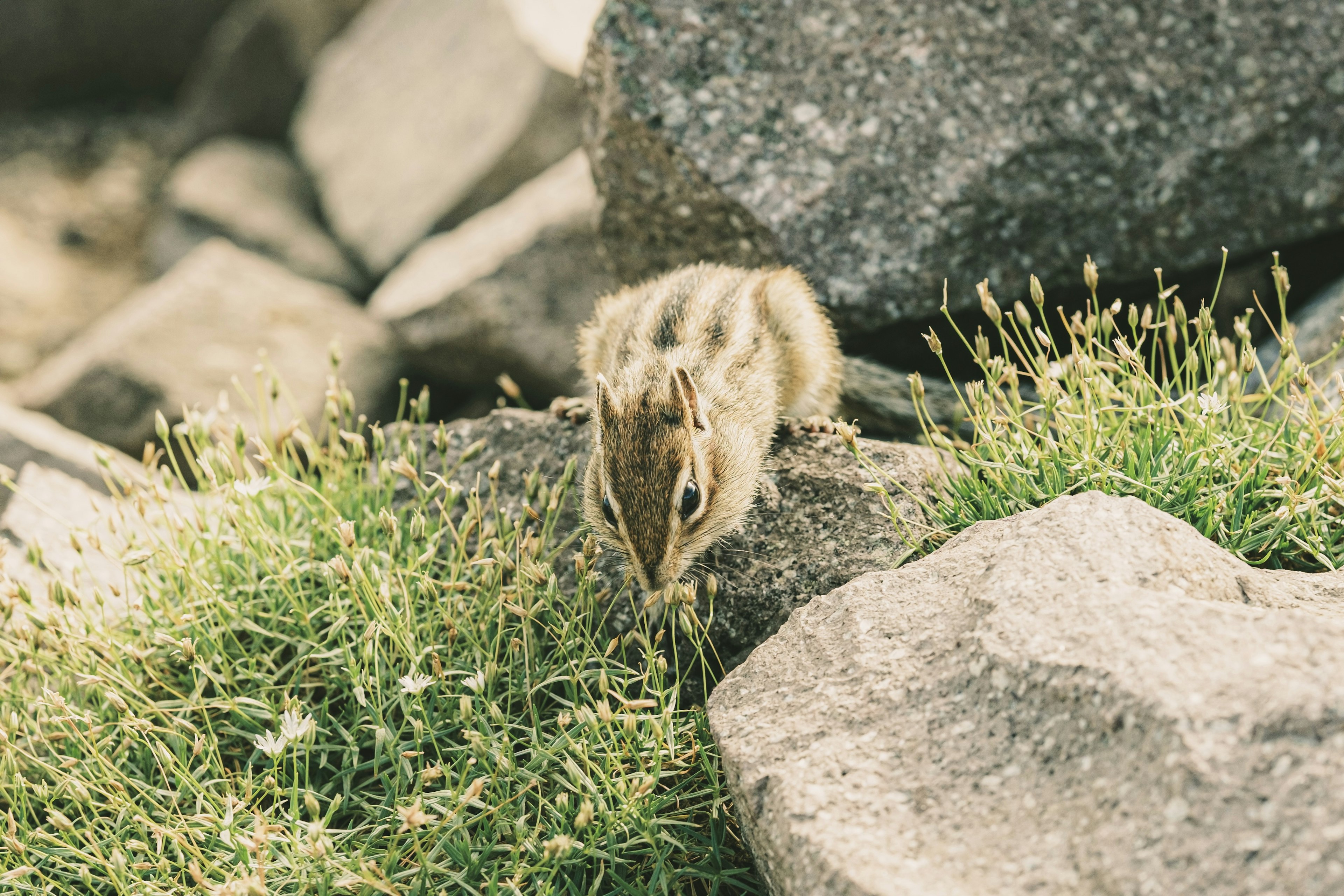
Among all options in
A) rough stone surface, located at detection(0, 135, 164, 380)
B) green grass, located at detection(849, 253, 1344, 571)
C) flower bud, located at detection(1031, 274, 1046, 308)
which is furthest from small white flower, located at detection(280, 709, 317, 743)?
rough stone surface, located at detection(0, 135, 164, 380)

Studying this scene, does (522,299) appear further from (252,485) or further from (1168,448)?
(1168,448)

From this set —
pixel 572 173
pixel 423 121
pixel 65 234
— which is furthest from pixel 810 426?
pixel 65 234

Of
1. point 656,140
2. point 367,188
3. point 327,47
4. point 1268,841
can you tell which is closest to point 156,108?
point 327,47

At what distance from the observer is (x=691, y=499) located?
3.60 metres

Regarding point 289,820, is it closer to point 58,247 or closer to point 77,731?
point 77,731

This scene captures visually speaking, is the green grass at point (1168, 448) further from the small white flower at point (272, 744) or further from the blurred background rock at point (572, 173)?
the small white flower at point (272, 744)

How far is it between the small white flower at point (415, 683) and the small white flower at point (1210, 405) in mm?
2600

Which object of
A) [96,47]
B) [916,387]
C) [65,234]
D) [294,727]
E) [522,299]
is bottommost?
[294,727]

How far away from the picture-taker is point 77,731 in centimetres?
326

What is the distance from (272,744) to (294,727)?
0.13 meters

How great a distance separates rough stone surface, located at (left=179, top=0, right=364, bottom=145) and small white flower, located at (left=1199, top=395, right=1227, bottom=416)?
906 centimetres

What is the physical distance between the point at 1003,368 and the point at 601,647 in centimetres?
174

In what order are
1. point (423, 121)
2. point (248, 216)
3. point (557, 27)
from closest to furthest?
1. point (557, 27)
2. point (423, 121)
3. point (248, 216)

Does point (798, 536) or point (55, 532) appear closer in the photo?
point (798, 536)
